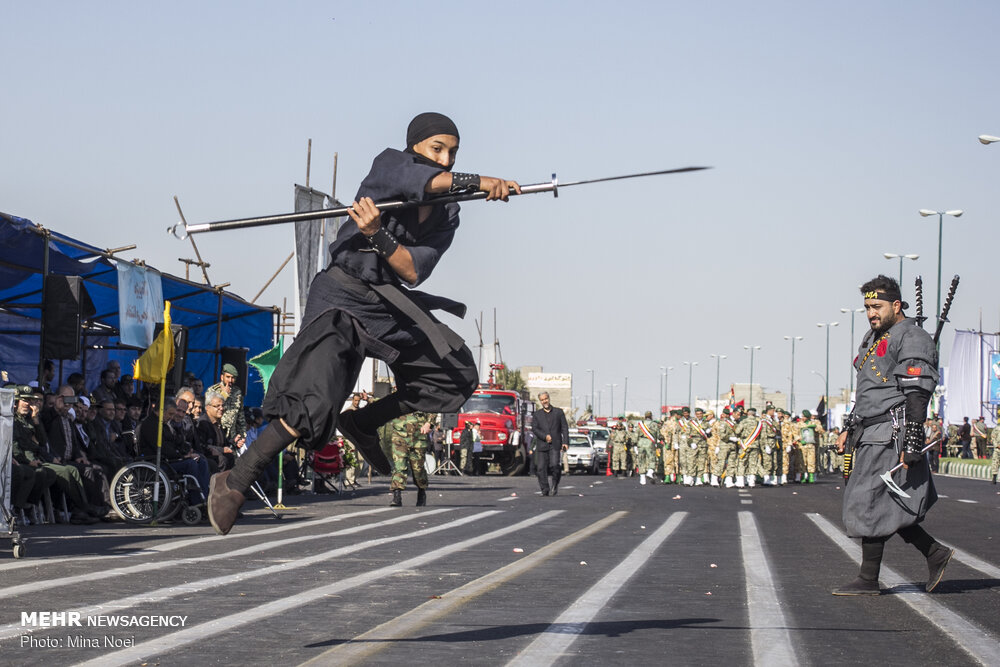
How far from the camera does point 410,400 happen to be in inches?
229

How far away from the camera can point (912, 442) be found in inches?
360

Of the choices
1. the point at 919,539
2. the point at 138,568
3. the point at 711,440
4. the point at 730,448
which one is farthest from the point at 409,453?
the point at 711,440

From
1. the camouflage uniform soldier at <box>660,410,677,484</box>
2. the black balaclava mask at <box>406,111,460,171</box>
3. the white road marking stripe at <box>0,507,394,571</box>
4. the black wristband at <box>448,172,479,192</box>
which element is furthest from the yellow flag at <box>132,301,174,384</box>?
the camouflage uniform soldier at <box>660,410,677,484</box>

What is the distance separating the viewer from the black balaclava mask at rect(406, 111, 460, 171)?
5531 mm

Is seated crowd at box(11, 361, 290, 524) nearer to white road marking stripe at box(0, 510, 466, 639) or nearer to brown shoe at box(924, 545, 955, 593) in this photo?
white road marking stripe at box(0, 510, 466, 639)

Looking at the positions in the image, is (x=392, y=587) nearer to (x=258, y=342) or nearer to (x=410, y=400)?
(x=410, y=400)

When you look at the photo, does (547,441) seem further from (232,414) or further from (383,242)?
(383,242)

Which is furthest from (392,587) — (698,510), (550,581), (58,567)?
(698,510)

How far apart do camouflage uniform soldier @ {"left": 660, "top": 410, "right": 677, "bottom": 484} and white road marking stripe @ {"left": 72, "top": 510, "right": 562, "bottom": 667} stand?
26170 mm

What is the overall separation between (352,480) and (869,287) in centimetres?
2045

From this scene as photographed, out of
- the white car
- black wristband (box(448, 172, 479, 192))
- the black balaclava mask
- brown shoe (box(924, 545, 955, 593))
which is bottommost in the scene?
the white car

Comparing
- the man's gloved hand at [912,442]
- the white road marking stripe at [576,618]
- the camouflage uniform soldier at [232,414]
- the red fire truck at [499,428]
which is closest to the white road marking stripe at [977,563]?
the man's gloved hand at [912,442]

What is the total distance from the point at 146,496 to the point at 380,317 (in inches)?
437

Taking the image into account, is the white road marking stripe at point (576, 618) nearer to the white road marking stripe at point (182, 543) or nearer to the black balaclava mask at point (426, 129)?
the black balaclava mask at point (426, 129)
